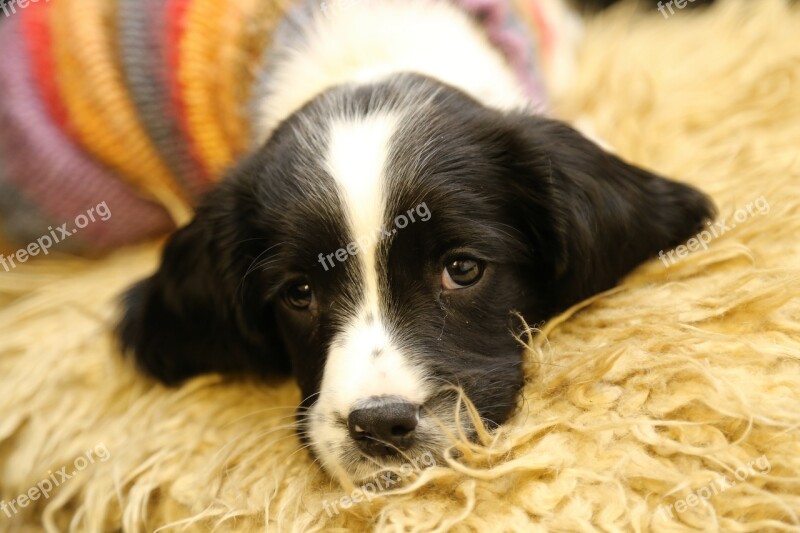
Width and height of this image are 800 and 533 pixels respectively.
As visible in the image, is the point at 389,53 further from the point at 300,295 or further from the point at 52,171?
the point at 52,171

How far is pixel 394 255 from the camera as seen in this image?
148 centimetres


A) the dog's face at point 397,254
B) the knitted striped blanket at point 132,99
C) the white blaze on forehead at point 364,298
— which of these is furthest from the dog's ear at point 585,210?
the knitted striped blanket at point 132,99

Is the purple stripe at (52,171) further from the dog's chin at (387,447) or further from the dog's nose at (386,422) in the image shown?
the dog's nose at (386,422)

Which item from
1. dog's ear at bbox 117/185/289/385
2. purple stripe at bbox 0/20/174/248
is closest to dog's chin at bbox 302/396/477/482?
dog's ear at bbox 117/185/289/385

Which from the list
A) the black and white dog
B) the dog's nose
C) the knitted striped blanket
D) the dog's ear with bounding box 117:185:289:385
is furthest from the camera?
the knitted striped blanket

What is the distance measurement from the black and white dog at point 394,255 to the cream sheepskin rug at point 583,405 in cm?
7

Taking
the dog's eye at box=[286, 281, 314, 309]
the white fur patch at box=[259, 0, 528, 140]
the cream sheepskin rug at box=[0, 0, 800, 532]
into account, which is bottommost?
the cream sheepskin rug at box=[0, 0, 800, 532]

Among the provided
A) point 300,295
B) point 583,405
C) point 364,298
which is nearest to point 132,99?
point 300,295

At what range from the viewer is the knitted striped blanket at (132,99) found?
2201 mm

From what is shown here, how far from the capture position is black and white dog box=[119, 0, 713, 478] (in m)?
1.41

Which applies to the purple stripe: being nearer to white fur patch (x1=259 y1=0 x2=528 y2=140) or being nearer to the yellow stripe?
the yellow stripe

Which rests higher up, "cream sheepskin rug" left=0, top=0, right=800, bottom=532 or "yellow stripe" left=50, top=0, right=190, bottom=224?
"yellow stripe" left=50, top=0, right=190, bottom=224

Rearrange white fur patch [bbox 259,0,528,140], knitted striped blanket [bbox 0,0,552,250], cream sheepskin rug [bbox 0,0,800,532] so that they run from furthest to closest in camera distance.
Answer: knitted striped blanket [bbox 0,0,552,250]
white fur patch [bbox 259,0,528,140]
cream sheepskin rug [bbox 0,0,800,532]

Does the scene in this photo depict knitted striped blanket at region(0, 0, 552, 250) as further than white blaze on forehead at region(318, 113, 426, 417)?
Yes
